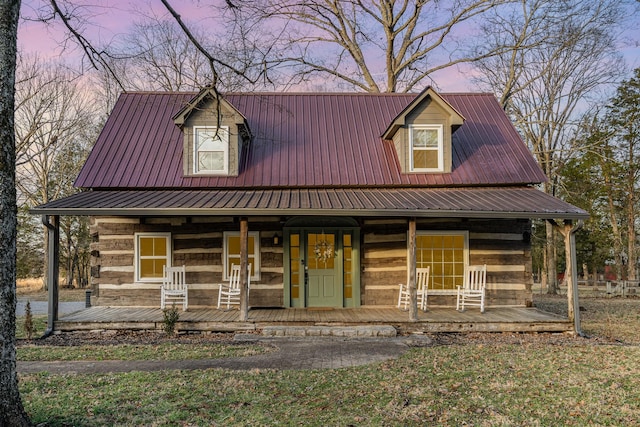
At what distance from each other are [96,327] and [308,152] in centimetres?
660

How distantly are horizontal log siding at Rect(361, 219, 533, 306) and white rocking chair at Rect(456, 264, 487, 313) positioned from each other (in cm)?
31

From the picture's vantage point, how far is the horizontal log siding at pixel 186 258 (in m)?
12.0

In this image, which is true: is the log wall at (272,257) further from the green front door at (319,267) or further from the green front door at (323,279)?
the green front door at (323,279)

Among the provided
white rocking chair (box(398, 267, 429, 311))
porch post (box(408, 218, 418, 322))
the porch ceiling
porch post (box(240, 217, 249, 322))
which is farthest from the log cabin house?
porch post (box(240, 217, 249, 322))

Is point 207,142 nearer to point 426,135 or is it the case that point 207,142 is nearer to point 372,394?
point 426,135

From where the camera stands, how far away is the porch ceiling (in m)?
9.88

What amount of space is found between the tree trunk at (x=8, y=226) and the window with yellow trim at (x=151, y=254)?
7792 millimetres

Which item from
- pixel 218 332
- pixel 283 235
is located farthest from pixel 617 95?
pixel 218 332

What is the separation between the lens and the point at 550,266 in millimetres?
22781

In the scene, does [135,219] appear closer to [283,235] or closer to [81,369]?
[283,235]

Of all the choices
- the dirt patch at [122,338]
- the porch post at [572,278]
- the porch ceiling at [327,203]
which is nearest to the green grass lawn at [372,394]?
the porch post at [572,278]

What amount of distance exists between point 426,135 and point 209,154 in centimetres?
562

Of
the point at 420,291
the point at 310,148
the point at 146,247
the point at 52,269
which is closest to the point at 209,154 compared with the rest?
the point at 310,148

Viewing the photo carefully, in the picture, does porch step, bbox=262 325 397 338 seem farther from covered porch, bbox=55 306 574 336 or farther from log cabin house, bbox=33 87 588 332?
log cabin house, bbox=33 87 588 332
